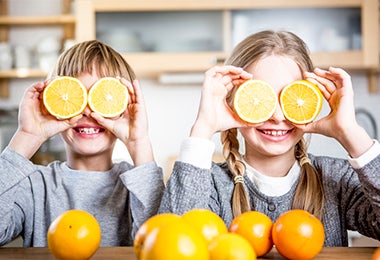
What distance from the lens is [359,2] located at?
3.55 meters

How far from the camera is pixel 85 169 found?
1445 millimetres

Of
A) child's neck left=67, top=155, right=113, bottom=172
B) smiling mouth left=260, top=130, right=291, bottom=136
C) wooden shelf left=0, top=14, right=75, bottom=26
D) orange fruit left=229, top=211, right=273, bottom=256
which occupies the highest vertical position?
wooden shelf left=0, top=14, right=75, bottom=26

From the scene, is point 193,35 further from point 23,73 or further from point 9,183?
point 9,183

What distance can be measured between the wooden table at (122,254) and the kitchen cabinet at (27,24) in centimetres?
271

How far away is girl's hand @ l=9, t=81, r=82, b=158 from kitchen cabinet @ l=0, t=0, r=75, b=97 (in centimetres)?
234

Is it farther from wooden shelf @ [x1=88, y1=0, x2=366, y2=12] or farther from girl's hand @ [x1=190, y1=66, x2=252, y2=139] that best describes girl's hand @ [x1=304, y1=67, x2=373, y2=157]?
wooden shelf @ [x1=88, y1=0, x2=366, y2=12]

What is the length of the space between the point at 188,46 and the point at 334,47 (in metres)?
0.85

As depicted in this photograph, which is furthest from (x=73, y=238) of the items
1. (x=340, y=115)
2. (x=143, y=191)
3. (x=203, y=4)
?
(x=203, y=4)

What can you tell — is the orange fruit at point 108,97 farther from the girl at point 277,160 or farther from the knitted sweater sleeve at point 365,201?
the knitted sweater sleeve at point 365,201

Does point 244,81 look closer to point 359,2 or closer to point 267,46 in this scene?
point 267,46

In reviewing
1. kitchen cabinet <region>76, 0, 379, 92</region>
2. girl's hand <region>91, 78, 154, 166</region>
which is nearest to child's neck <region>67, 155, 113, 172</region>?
girl's hand <region>91, 78, 154, 166</region>

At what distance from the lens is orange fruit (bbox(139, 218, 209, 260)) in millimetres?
697

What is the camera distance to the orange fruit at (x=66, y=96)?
1247mm

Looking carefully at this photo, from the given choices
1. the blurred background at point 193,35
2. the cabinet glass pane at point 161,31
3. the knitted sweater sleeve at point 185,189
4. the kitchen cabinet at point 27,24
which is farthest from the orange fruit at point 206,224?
the kitchen cabinet at point 27,24
